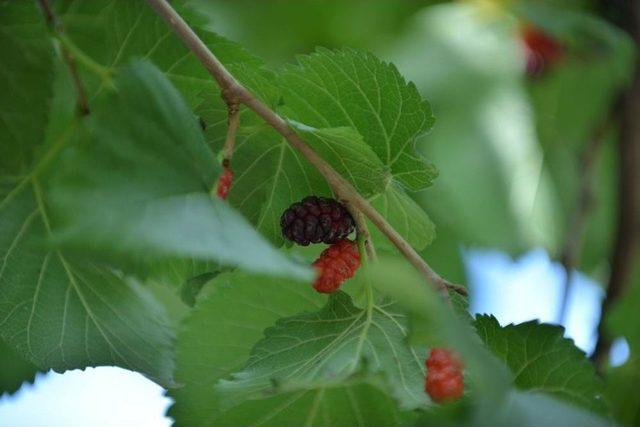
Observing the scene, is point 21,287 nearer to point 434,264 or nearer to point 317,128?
point 317,128

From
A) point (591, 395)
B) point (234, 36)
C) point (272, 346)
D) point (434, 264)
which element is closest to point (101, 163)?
point (272, 346)

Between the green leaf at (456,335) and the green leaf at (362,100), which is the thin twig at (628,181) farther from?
the green leaf at (456,335)

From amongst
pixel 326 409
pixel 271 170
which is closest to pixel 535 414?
pixel 326 409

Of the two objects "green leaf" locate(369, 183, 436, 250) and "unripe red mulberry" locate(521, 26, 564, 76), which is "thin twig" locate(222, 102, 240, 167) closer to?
"green leaf" locate(369, 183, 436, 250)

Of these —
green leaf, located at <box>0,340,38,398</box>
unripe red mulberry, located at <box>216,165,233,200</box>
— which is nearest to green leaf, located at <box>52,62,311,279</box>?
unripe red mulberry, located at <box>216,165,233,200</box>

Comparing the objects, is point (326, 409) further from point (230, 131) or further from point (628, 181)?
point (628, 181)

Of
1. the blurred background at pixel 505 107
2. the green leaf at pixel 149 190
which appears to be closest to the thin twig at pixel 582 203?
the blurred background at pixel 505 107
